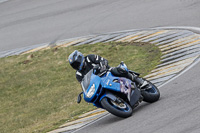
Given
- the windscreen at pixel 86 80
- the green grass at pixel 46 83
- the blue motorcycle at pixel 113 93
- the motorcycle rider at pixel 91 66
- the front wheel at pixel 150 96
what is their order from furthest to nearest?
the green grass at pixel 46 83 < the front wheel at pixel 150 96 < the motorcycle rider at pixel 91 66 < the windscreen at pixel 86 80 < the blue motorcycle at pixel 113 93

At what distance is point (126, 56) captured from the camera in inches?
516

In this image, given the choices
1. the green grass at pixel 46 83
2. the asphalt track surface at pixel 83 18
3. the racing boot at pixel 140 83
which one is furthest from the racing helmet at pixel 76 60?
the asphalt track surface at pixel 83 18

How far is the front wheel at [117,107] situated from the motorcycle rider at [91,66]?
2.19ft

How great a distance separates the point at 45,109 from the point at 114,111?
12.6 ft

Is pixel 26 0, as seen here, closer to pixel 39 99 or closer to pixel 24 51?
pixel 24 51

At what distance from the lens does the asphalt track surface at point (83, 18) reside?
14539mm

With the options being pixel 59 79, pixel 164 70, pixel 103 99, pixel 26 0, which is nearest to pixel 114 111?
pixel 103 99

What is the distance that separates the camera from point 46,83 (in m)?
13.0

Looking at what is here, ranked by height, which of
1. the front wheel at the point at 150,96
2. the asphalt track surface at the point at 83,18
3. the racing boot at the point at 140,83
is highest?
the racing boot at the point at 140,83

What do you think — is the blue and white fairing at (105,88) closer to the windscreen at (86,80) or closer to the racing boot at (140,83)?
the windscreen at (86,80)

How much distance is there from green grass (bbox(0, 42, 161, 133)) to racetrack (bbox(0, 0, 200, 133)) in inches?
47.1

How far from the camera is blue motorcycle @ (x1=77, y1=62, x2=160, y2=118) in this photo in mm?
8008

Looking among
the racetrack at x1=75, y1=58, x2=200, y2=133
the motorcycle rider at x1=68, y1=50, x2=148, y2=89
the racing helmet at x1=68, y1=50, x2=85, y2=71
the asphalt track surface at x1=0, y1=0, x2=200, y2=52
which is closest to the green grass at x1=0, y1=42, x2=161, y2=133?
the asphalt track surface at x1=0, y1=0, x2=200, y2=52

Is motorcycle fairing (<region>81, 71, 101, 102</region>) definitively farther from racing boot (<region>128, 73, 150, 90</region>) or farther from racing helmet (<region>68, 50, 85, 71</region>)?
racing boot (<region>128, 73, 150, 90</region>)
